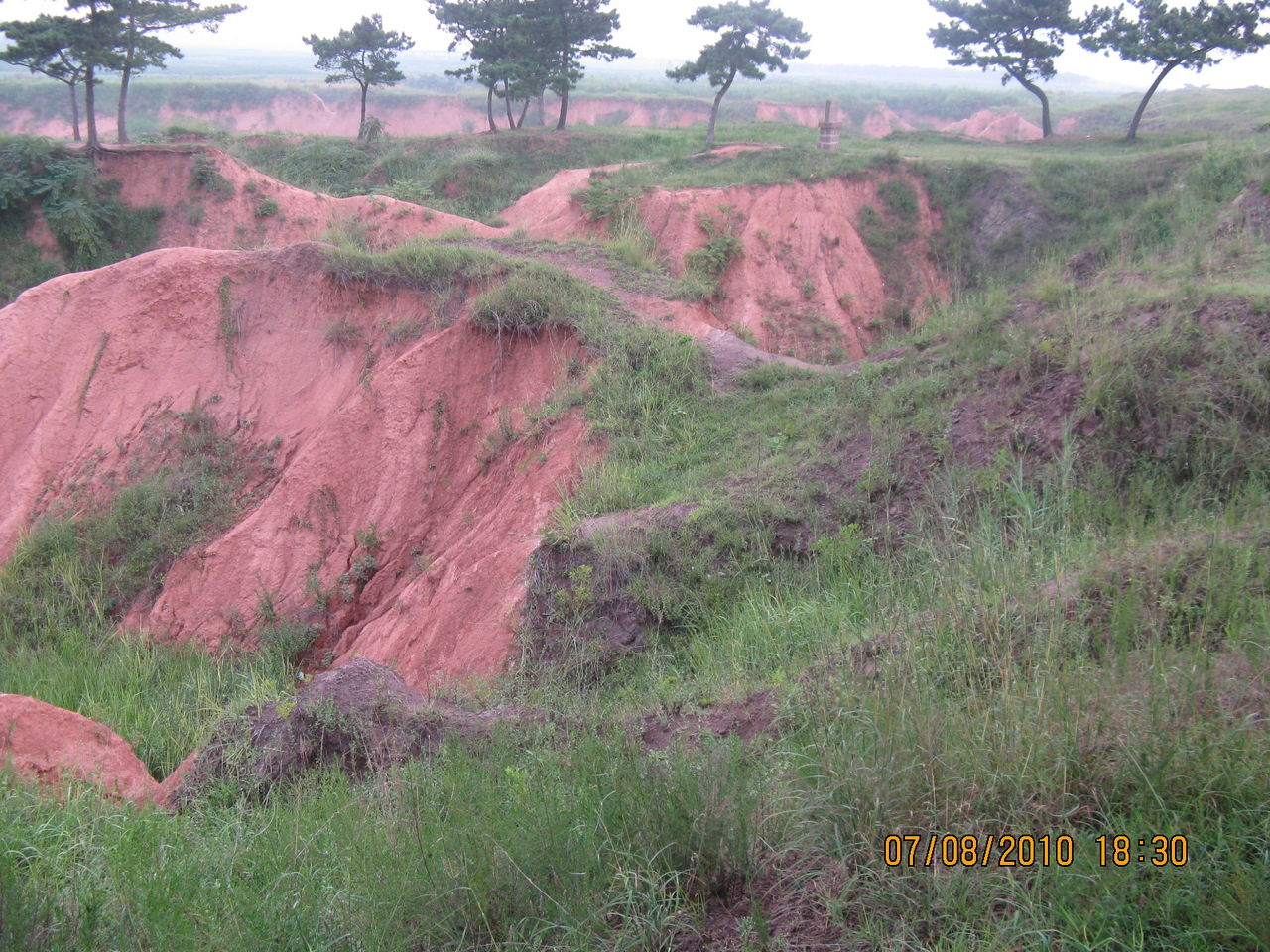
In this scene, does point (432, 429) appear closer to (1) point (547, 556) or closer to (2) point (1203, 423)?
(1) point (547, 556)

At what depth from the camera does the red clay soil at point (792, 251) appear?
16.5 m

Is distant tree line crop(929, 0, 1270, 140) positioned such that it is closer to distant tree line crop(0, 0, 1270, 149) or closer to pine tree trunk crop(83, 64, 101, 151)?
distant tree line crop(0, 0, 1270, 149)

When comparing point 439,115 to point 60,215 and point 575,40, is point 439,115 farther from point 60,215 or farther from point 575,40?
point 60,215

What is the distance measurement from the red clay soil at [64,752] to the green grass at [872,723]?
0.74 meters

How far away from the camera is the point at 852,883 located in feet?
9.04

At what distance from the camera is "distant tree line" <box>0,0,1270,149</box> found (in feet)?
71.8

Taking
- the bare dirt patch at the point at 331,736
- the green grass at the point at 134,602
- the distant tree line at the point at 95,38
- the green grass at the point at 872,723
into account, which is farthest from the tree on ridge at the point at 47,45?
the bare dirt patch at the point at 331,736

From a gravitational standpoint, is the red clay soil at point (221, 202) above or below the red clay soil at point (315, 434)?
above

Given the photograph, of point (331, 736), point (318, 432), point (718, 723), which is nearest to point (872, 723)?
point (718, 723)

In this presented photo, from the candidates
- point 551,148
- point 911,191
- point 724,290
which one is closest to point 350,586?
point 724,290

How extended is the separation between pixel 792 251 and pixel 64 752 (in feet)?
50.5

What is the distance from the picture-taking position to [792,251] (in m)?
17.9
